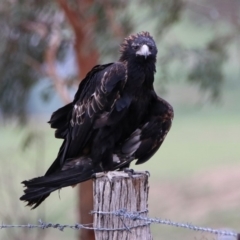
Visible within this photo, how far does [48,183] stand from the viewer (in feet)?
16.2

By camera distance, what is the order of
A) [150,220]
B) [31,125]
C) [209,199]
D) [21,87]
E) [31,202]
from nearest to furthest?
[150,220] → [31,202] → [21,87] → [31,125] → [209,199]

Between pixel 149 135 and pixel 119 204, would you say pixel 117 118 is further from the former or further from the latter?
pixel 119 204

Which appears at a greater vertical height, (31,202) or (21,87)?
(21,87)

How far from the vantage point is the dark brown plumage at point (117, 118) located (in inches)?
217

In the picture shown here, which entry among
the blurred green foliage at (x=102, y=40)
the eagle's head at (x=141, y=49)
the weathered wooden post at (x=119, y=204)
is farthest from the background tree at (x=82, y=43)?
the weathered wooden post at (x=119, y=204)

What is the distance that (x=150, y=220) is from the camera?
13.0 feet

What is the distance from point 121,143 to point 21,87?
681 cm

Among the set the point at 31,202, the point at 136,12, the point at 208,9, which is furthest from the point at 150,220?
the point at 208,9

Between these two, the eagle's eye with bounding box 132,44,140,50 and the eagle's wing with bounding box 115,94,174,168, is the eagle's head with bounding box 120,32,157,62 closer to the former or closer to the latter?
the eagle's eye with bounding box 132,44,140,50

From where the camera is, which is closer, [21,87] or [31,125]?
[21,87]

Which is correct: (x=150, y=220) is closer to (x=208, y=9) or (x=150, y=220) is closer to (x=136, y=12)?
(x=136, y=12)

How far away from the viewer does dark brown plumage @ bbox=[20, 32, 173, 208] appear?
5.50 m

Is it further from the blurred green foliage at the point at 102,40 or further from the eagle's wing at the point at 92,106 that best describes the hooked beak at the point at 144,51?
the blurred green foliage at the point at 102,40

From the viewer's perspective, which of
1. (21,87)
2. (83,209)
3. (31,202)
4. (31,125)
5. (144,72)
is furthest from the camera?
(31,125)
